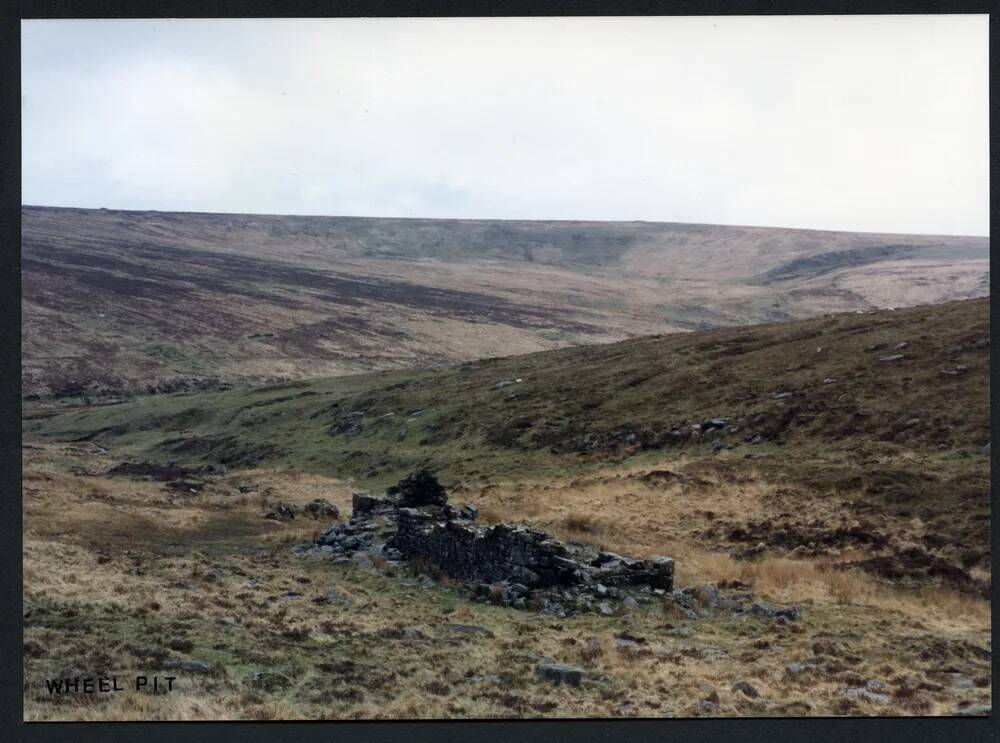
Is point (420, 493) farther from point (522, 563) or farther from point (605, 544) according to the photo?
point (522, 563)

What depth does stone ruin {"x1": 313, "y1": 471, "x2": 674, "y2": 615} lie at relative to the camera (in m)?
19.1

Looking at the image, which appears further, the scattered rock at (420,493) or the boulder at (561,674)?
the scattered rock at (420,493)

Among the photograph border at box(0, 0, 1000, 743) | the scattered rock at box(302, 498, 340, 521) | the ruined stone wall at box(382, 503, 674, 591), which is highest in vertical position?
the photograph border at box(0, 0, 1000, 743)

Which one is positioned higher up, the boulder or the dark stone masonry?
the boulder

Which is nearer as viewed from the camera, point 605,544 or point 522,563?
point 522,563

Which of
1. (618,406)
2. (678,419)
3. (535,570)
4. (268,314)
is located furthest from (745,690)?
(268,314)

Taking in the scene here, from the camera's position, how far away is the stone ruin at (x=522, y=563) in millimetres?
19078

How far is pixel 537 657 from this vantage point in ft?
49.4

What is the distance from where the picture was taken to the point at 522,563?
19906 mm

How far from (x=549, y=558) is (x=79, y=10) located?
46.1ft

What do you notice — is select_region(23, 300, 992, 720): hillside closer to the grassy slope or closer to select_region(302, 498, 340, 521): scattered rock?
the grassy slope

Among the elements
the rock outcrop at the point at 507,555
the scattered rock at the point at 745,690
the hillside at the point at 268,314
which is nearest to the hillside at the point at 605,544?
the scattered rock at the point at 745,690

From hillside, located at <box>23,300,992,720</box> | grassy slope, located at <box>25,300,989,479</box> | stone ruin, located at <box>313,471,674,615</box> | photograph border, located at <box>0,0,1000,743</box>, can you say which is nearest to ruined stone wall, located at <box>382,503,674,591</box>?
stone ruin, located at <box>313,471,674,615</box>

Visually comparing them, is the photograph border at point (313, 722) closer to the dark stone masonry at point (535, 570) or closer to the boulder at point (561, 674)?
the boulder at point (561, 674)
